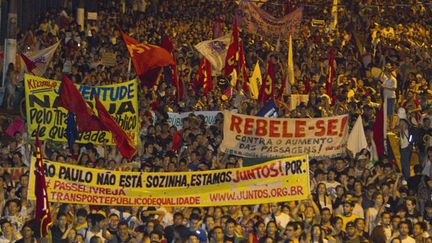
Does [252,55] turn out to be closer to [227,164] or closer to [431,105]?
[431,105]

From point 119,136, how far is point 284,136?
97.0 inches

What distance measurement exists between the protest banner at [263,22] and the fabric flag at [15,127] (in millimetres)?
9005

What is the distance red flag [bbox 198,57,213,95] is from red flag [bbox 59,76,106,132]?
19.7 feet

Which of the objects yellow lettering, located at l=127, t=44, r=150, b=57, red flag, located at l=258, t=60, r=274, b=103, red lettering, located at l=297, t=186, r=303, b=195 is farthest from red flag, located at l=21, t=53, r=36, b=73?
red lettering, located at l=297, t=186, r=303, b=195

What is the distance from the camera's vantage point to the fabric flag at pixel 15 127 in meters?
23.3

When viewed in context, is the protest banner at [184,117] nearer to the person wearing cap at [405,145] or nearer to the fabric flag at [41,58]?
the person wearing cap at [405,145]

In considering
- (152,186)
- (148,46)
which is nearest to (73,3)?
(148,46)

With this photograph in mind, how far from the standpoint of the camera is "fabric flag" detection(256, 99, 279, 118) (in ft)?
79.3

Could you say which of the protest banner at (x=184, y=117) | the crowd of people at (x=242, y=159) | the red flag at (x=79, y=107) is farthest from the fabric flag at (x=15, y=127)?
the protest banner at (x=184, y=117)

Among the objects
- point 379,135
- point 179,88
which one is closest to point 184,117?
point 179,88

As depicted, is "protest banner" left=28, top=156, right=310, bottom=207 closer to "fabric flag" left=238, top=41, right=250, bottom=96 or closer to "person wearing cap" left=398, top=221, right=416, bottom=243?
"person wearing cap" left=398, top=221, right=416, bottom=243

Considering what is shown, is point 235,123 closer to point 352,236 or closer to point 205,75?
point 352,236

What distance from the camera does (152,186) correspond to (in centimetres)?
1942

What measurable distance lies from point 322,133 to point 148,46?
14.1 ft
